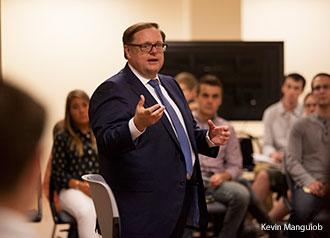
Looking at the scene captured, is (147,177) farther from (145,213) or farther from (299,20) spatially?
(299,20)

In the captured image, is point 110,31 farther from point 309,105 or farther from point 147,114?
point 147,114

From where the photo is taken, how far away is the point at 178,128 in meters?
2.71

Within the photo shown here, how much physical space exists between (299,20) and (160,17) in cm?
186

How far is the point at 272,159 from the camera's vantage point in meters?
5.08

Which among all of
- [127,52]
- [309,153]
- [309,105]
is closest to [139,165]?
[127,52]

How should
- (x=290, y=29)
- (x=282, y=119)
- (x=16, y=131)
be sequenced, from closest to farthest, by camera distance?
(x=16, y=131) < (x=282, y=119) < (x=290, y=29)

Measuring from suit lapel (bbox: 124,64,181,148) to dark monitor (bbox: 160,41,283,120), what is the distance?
13.5 ft

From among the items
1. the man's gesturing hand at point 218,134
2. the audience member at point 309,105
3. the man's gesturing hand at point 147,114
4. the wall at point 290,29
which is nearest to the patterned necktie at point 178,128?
the man's gesturing hand at point 218,134

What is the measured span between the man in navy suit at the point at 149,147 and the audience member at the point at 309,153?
147cm

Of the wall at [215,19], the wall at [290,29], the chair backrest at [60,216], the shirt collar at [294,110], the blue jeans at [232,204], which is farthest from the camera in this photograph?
the wall at [290,29]

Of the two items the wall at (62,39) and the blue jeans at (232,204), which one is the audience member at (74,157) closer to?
the blue jeans at (232,204)

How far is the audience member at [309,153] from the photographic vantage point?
158 inches

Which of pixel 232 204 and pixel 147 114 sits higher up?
pixel 147 114

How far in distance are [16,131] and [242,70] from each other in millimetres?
5913
